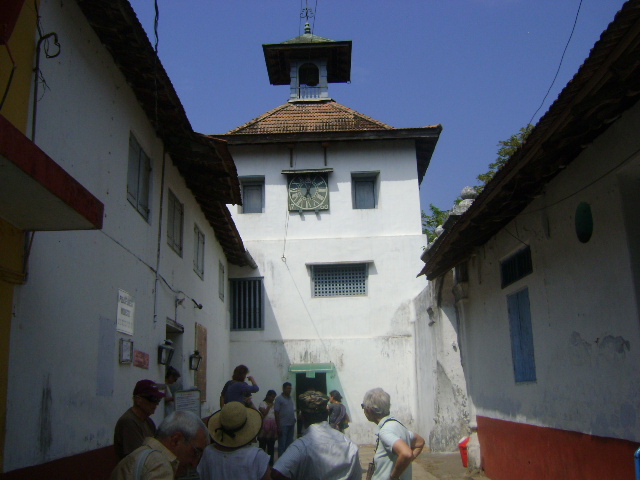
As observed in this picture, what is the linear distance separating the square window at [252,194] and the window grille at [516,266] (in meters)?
9.93

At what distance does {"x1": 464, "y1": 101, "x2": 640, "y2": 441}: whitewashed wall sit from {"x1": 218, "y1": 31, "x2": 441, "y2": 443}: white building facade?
7.67 metres

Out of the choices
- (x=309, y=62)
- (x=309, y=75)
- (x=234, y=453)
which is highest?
(x=309, y=62)

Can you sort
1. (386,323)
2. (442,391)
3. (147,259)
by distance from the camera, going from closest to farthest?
(147,259) → (442,391) → (386,323)

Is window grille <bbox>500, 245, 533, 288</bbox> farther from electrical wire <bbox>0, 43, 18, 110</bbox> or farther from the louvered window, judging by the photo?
electrical wire <bbox>0, 43, 18, 110</bbox>

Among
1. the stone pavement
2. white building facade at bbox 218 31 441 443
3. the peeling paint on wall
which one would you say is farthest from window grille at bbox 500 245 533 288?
white building facade at bbox 218 31 441 443

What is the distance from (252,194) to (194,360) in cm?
777

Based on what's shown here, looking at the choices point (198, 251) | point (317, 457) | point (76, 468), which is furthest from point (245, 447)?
point (198, 251)

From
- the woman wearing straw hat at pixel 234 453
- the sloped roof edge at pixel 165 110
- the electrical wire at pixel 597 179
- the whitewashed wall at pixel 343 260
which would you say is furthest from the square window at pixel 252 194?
the woman wearing straw hat at pixel 234 453

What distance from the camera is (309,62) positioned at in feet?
72.1

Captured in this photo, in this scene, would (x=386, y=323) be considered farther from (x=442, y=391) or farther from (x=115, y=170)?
(x=115, y=170)

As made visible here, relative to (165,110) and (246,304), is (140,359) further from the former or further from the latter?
(246,304)

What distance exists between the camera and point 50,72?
5.70 meters

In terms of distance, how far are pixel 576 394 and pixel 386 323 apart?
10332 mm

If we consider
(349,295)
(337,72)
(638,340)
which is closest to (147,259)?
(638,340)
